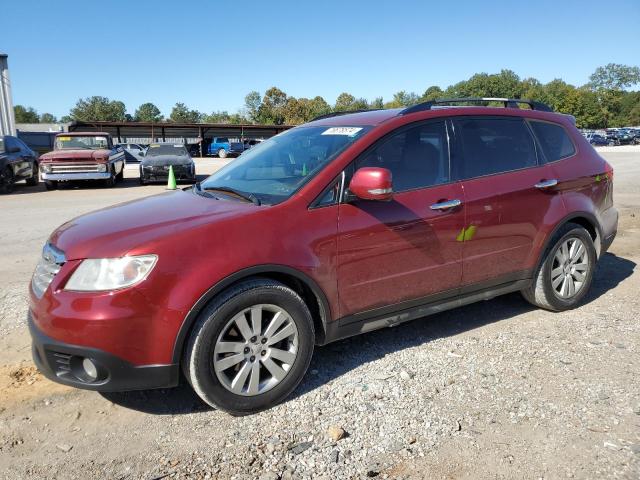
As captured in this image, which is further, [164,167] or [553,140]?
[164,167]

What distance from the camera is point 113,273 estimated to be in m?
2.72

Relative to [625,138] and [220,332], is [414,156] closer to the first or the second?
[220,332]

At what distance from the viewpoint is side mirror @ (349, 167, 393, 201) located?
317 centimetres

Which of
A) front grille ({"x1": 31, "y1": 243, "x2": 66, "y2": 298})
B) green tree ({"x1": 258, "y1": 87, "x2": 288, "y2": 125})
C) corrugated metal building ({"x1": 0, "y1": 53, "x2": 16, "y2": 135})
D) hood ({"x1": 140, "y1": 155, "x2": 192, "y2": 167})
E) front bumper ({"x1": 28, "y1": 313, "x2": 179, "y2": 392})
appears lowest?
front bumper ({"x1": 28, "y1": 313, "x2": 179, "y2": 392})

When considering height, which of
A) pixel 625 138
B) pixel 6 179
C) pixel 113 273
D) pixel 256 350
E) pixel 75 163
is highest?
pixel 625 138

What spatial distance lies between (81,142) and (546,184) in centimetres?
1535

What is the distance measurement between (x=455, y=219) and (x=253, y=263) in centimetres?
164

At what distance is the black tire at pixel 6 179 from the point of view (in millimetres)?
14234

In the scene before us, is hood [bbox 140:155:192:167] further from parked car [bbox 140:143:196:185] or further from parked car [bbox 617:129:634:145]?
parked car [bbox 617:129:634:145]

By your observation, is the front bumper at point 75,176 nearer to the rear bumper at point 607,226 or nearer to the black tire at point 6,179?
the black tire at point 6,179

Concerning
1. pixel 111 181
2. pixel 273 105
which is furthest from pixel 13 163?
pixel 273 105

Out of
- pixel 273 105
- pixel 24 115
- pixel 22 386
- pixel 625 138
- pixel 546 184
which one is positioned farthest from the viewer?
pixel 24 115

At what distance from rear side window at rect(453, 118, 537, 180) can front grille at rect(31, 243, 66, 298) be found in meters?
2.78

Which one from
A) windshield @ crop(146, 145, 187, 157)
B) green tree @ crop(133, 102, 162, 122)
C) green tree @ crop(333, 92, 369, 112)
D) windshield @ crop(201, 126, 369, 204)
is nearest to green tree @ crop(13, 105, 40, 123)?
green tree @ crop(133, 102, 162, 122)
